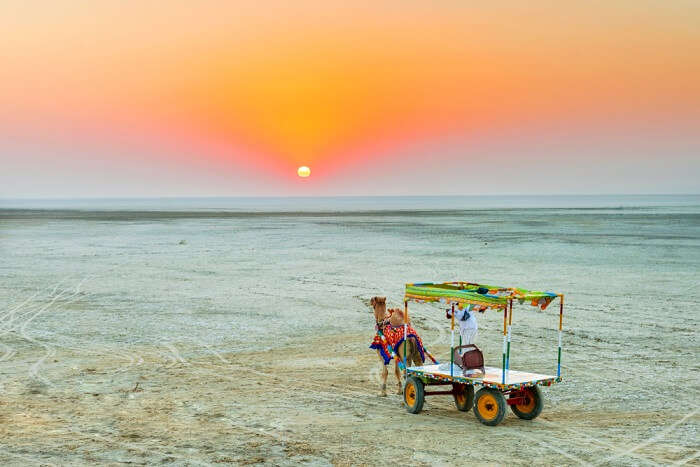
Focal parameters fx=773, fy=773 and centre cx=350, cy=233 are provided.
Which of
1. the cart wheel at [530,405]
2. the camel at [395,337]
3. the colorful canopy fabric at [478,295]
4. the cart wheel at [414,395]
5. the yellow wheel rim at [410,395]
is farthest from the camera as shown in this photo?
the camel at [395,337]

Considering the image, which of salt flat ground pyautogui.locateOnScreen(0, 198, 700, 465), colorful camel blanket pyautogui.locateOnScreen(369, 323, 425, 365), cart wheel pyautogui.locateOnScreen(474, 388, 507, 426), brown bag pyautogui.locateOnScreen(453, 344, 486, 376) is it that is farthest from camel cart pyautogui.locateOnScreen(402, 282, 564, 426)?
colorful camel blanket pyautogui.locateOnScreen(369, 323, 425, 365)

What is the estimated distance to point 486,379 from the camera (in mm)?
12430

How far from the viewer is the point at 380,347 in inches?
556

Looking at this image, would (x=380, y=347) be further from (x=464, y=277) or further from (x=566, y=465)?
(x=464, y=277)

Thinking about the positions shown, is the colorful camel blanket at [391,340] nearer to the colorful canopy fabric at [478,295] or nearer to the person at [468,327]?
the colorful canopy fabric at [478,295]

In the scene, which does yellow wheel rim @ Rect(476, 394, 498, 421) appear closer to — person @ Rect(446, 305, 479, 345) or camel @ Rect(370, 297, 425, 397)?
person @ Rect(446, 305, 479, 345)

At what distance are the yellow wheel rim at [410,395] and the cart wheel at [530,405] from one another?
5.46ft

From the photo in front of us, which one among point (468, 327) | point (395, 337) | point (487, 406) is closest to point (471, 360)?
point (468, 327)

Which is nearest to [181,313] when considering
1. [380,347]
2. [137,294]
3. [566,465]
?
[137,294]

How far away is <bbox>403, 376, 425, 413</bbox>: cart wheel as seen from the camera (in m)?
13.0

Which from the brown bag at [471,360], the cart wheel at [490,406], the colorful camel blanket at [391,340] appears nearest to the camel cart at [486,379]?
the cart wheel at [490,406]

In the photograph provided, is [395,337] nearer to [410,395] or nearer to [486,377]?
[410,395]

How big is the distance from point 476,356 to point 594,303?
1509cm

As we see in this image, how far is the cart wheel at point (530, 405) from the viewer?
12.5 m
